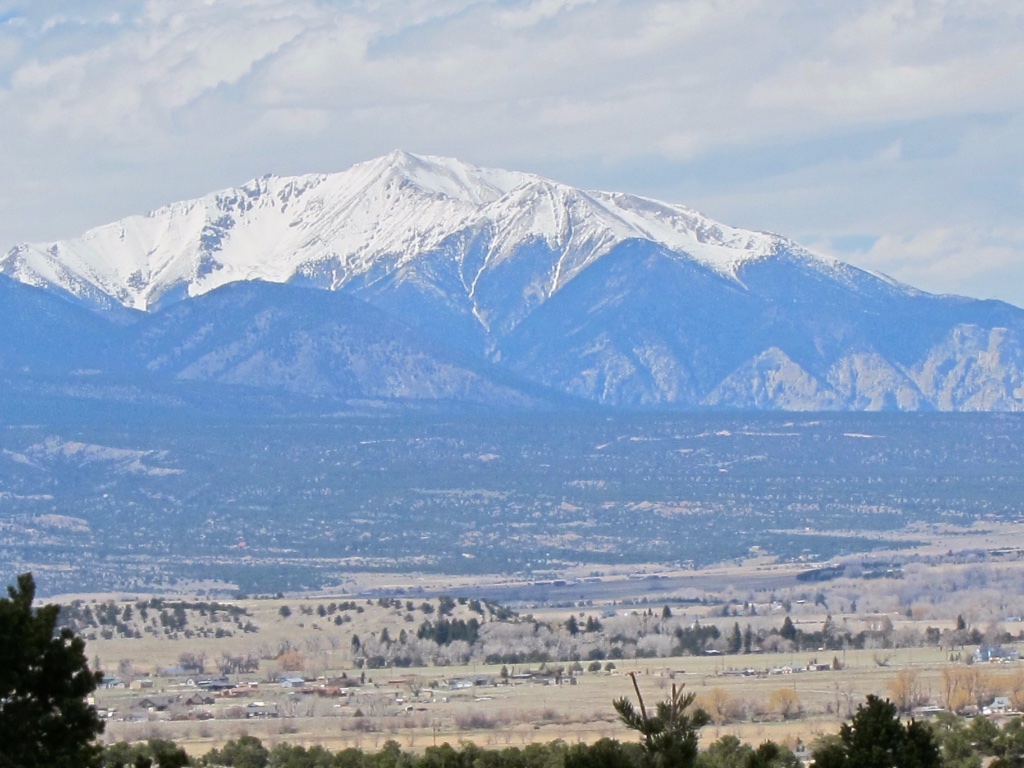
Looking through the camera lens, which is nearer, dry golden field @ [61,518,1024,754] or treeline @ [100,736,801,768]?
treeline @ [100,736,801,768]

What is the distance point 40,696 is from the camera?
34.8m

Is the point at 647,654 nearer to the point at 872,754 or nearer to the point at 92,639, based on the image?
the point at 92,639

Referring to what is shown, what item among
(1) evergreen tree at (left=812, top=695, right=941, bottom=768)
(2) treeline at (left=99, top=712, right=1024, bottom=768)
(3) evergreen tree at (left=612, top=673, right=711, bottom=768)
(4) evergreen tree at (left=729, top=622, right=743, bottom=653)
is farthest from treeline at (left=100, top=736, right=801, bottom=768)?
(4) evergreen tree at (left=729, top=622, right=743, bottom=653)

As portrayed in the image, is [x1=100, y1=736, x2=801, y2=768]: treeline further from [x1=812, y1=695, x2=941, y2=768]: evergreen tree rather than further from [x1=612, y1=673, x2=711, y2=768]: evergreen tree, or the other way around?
[x1=612, y1=673, x2=711, y2=768]: evergreen tree

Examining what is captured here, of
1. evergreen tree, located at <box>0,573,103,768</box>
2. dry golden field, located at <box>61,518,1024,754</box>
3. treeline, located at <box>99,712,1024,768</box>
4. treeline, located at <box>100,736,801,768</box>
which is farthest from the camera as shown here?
dry golden field, located at <box>61,518,1024,754</box>

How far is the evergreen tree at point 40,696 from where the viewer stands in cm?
3425

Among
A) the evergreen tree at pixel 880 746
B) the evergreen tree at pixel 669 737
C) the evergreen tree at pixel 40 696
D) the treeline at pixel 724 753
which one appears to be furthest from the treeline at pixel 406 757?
the evergreen tree at pixel 40 696

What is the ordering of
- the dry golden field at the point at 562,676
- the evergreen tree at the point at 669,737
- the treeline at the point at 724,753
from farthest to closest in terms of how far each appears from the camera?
1. the dry golden field at the point at 562,676
2. the treeline at the point at 724,753
3. the evergreen tree at the point at 669,737

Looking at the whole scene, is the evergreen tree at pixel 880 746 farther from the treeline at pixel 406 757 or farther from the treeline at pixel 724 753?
the treeline at pixel 406 757

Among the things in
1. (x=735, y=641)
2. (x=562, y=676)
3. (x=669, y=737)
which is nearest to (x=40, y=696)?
(x=669, y=737)

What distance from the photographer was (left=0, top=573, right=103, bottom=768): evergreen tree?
34250mm

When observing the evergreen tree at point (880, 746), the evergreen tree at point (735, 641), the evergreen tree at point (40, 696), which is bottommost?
the evergreen tree at point (880, 746)

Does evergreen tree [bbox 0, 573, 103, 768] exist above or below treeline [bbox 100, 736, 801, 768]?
above

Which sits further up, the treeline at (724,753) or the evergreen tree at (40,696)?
the evergreen tree at (40,696)
